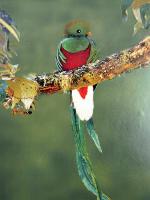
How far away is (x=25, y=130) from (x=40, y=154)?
13 centimetres

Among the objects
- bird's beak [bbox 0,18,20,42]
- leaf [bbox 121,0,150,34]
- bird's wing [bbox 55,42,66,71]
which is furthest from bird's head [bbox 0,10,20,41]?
leaf [bbox 121,0,150,34]

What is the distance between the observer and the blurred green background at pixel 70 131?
189 cm

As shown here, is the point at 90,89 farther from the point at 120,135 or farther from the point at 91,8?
the point at 91,8

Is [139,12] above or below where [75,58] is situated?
above

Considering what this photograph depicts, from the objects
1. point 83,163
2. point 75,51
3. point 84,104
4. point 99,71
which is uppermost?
point 75,51

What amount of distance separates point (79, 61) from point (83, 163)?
0.49 meters

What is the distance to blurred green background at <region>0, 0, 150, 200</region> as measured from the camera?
1.89 meters

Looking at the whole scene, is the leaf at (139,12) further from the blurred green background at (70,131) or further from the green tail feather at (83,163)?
the green tail feather at (83,163)

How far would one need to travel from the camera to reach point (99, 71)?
1938 mm

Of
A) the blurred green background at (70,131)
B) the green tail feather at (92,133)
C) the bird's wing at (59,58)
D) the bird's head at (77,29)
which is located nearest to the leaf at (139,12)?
the blurred green background at (70,131)

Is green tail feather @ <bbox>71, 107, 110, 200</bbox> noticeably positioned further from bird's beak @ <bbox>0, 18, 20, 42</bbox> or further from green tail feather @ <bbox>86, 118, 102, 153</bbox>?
bird's beak @ <bbox>0, 18, 20, 42</bbox>

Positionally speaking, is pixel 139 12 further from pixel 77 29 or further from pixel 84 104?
pixel 84 104

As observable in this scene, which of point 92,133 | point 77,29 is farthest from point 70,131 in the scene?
point 77,29

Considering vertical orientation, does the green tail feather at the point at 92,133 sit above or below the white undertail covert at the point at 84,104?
below
